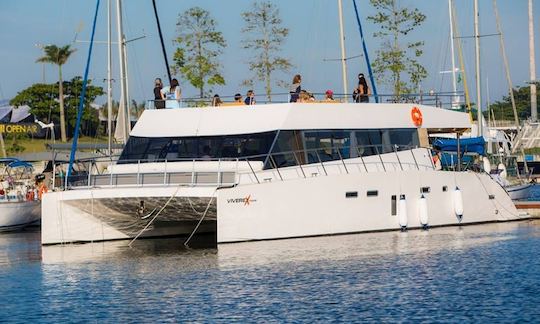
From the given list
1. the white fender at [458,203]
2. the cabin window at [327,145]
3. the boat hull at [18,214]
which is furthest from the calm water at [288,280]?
the boat hull at [18,214]

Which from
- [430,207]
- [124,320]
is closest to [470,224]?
[430,207]

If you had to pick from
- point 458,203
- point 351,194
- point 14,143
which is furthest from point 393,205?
point 14,143

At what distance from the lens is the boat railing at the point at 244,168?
2673cm

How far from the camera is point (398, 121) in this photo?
3123 cm

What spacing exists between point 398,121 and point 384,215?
3.19 meters

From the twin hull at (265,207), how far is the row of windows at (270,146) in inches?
36.9

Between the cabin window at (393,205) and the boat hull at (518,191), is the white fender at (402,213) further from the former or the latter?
the boat hull at (518,191)

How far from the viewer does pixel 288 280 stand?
22.0m

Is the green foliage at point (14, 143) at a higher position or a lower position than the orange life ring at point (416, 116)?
higher

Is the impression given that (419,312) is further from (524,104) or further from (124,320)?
(524,104)

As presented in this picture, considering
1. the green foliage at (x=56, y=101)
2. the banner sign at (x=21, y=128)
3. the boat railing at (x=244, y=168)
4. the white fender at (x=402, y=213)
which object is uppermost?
the green foliage at (x=56, y=101)

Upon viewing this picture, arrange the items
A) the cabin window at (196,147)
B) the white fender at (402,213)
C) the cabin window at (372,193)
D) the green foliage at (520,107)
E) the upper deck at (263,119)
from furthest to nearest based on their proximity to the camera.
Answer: the green foliage at (520,107), the white fender at (402,213), the cabin window at (372,193), the upper deck at (263,119), the cabin window at (196,147)

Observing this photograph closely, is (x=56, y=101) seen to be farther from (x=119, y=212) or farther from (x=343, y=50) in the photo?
(x=119, y=212)

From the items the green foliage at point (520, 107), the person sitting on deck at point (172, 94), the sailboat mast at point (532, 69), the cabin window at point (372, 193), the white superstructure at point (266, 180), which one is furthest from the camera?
the green foliage at point (520, 107)
